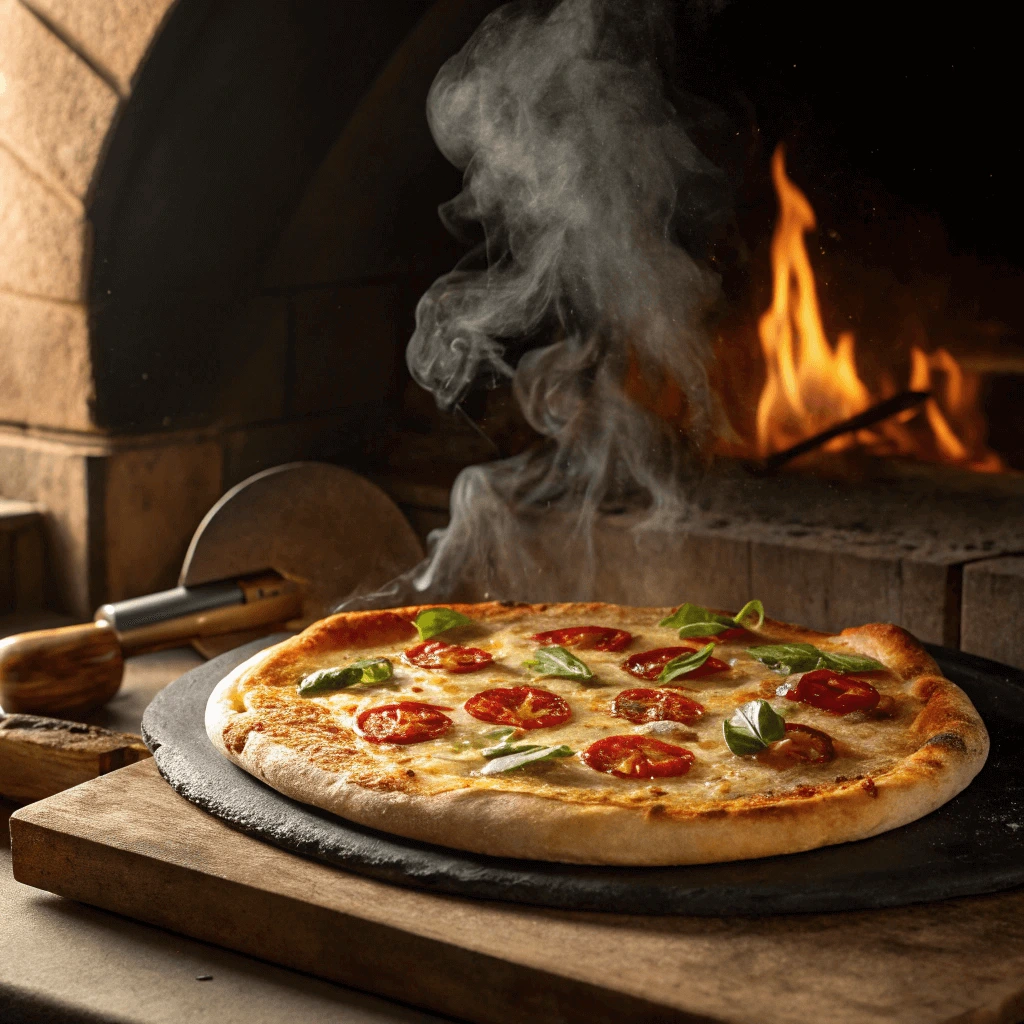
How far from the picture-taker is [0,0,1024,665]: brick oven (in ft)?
11.9

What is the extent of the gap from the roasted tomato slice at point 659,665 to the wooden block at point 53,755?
2.76 feet

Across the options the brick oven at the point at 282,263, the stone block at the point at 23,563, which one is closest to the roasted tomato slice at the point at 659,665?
the brick oven at the point at 282,263

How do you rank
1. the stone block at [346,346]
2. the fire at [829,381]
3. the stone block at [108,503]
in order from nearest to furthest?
the fire at [829,381]
the stone block at [108,503]
the stone block at [346,346]

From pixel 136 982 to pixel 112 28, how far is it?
105 inches

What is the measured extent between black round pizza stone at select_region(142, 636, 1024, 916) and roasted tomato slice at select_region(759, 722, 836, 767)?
16cm

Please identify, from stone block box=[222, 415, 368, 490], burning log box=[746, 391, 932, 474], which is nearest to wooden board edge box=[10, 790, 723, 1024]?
stone block box=[222, 415, 368, 490]

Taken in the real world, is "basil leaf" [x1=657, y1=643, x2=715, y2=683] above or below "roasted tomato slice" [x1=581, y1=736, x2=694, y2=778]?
above

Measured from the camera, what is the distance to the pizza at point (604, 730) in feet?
5.82

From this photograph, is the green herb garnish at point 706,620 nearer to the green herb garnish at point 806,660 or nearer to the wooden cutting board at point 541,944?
the green herb garnish at point 806,660

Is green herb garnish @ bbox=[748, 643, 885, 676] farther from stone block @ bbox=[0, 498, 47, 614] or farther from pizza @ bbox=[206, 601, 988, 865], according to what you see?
stone block @ bbox=[0, 498, 47, 614]

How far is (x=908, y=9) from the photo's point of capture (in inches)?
142

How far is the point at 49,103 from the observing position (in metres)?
3.81

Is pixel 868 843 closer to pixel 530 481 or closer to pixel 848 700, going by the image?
pixel 848 700

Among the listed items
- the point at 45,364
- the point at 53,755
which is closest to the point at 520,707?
the point at 53,755
